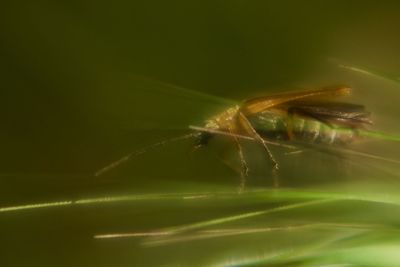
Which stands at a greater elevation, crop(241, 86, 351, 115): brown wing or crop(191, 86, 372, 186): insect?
crop(241, 86, 351, 115): brown wing

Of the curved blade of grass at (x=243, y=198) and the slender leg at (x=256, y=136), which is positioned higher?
the slender leg at (x=256, y=136)

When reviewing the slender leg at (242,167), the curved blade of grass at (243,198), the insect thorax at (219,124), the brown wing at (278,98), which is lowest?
the curved blade of grass at (243,198)

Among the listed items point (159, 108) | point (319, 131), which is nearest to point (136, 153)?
point (159, 108)

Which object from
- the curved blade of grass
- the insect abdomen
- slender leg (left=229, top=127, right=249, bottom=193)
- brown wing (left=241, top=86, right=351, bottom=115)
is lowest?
the curved blade of grass

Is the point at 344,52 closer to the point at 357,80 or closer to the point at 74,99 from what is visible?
the point at 357,80

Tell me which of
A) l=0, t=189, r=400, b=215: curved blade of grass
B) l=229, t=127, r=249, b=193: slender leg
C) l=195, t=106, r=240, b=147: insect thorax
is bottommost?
l=0, t=189, r=400, b=215: curved blade of grass

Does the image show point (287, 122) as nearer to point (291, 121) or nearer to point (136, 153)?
point (291, 121)

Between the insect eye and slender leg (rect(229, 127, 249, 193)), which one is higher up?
the insect eye

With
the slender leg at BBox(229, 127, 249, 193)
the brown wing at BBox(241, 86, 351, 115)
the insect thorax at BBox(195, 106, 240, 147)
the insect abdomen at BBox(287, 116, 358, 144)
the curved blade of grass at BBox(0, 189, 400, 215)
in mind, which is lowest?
the curved blade of grass at BBox(0, 189, 400, 215)
